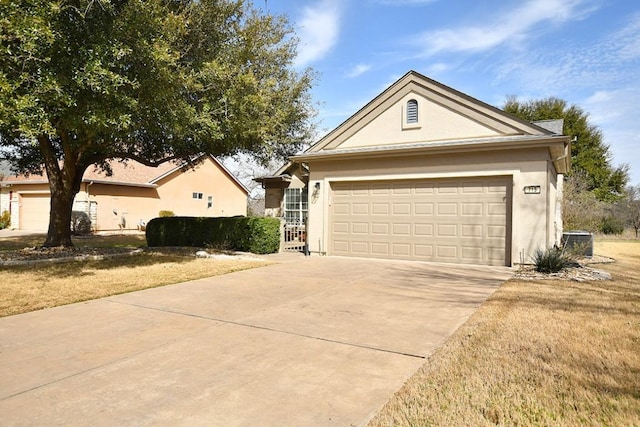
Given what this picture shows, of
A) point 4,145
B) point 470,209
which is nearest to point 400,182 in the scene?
point 470,209

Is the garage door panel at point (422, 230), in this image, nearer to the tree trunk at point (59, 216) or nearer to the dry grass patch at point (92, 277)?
the dry grass patch at point (92, 277)

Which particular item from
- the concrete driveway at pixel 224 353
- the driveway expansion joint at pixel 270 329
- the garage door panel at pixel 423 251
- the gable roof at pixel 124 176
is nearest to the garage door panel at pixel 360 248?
the garage door panel at pixel 423 251

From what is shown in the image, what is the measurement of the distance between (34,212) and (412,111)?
83.9 ft

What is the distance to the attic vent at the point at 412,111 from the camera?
11812mm

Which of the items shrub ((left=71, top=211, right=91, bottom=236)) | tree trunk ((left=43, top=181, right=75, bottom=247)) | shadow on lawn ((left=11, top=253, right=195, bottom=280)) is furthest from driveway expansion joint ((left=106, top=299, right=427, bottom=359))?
shrub ((left=71, top=211, right=91, bottom=236))

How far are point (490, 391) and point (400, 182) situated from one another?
355 inches

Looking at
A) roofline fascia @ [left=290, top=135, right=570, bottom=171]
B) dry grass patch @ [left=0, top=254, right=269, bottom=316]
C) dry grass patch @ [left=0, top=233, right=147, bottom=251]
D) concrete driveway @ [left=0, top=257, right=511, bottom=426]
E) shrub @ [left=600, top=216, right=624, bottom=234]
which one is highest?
roofline fascia @ [left=290, top=135, right=570, bottom=171]

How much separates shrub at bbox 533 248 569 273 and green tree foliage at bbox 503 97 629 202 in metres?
26.2

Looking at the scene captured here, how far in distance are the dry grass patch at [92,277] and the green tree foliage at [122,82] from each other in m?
2.85

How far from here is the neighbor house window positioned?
18484 millimetres

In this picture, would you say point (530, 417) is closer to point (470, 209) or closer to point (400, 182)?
point (470, 209)

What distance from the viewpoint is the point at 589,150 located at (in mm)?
32031

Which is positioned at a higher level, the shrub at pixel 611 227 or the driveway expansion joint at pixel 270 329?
the shrub at pixel 611 227

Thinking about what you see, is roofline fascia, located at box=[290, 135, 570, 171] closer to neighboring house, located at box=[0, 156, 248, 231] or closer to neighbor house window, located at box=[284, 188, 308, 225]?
neighbor house window, located at box=[284, 188, 308, 225]
